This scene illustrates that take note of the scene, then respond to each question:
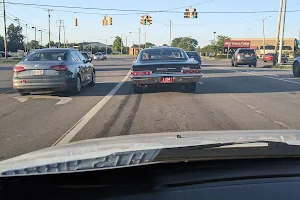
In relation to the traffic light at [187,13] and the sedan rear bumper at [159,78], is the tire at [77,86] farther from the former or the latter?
the traffic light at [187,13]

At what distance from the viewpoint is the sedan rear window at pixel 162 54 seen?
12.7 m

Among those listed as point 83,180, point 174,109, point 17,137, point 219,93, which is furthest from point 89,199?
point 219,93

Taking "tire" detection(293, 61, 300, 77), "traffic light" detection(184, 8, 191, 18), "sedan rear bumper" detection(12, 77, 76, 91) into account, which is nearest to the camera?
"sedan rear bumper" detection(12, 77, 76, 91)

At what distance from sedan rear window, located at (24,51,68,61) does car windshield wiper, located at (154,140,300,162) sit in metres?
9.88

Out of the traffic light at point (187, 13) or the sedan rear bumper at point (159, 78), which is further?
the traffic light at point (187, 13)

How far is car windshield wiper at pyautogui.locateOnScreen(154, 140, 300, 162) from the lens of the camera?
252 cm

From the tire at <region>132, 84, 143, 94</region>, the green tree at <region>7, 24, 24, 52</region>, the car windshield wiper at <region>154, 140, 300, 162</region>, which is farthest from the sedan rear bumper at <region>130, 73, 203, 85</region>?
the green tree at <region>7, 24, 24, 52</region>

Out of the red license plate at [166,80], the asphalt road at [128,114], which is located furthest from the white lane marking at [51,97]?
the red license plate at [166,80]

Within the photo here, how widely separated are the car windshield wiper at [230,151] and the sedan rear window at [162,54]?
10014 mm

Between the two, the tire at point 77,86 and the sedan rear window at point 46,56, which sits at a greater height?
the sedan rear window at point 46,56

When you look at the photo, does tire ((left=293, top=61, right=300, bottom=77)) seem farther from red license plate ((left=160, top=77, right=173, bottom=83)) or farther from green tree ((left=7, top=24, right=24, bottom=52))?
green tree ((left=7, top=24, right=24, bottom=52))

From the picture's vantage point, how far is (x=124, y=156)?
2.49m

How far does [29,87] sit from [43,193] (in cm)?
975

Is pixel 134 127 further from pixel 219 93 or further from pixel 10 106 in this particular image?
pixel 219 93
